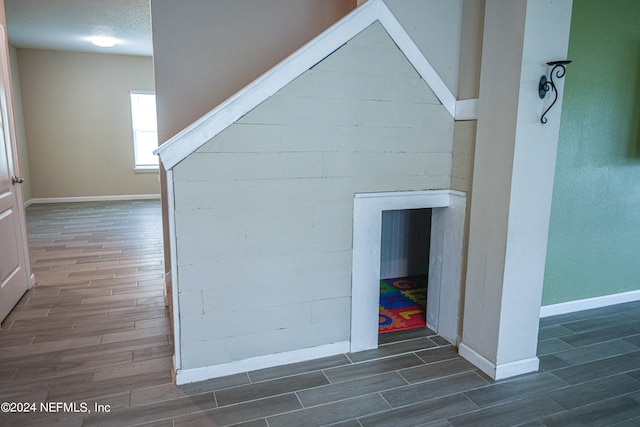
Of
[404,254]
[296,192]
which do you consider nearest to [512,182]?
[296,192]

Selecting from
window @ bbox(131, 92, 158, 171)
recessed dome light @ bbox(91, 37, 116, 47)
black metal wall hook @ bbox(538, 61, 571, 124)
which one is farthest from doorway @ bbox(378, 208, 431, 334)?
window @ bbox(131, 92, 158, 171)

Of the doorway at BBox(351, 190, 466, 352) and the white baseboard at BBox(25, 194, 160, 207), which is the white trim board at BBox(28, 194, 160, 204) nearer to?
the white baseboard at BBox(25, 194, 160, 207)

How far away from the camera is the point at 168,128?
3.17 m

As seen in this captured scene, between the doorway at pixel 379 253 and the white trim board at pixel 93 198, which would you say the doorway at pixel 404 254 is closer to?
the doorway at pixel 379 253

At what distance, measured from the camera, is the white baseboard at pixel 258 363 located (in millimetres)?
2244

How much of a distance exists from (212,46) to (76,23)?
3.61 m

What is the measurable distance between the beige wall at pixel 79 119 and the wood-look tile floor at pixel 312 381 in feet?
16.9

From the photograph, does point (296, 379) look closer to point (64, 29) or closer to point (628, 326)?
point (628, 326)

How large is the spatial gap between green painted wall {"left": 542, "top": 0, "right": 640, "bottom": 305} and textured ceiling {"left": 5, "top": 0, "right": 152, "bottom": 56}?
4174 millimetres

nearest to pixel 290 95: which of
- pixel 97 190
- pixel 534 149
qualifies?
pixel 534 149

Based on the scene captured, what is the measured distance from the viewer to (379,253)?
2533mm

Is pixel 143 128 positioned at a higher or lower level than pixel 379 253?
higher

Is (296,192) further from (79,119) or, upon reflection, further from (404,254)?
(79,119)

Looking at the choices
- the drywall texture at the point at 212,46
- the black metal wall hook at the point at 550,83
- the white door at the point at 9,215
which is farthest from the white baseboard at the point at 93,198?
the black metal wall hook at the point at 550,83
